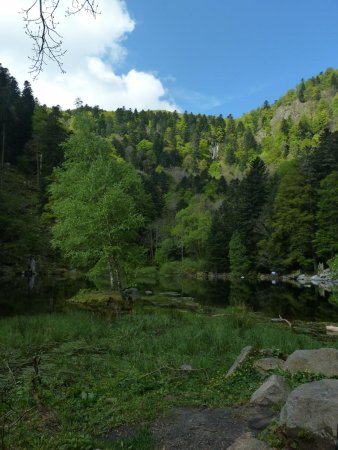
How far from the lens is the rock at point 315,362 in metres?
7.15

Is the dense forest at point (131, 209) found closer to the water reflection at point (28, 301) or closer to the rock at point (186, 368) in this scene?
the water reflection at point (28, 301)

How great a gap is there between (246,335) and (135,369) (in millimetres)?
4875

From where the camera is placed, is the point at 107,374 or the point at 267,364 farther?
the point at 107,374

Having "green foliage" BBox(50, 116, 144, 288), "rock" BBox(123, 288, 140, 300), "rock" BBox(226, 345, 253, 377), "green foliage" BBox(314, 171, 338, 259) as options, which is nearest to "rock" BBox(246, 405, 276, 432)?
"rock" BBox(226, 345, 253, 377)

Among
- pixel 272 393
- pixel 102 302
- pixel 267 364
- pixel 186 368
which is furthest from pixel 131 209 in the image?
pixel 272 393

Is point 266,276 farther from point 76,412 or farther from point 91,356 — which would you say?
point 76,412

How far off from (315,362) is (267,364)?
0.94 m

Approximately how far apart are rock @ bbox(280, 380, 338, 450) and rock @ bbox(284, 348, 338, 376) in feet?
9.60

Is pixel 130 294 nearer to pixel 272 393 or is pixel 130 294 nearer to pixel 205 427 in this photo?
pixel 272 393

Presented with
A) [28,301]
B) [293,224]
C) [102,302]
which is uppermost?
[293,224]

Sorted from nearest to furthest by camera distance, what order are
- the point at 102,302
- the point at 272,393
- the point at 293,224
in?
the point at 272,393 → the point at 102,302 → the point at 293,224

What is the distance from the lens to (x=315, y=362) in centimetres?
735

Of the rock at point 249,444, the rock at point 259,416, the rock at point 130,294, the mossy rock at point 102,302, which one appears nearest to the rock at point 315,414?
→ the rock at point 249,444

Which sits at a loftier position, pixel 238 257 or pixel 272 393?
pixel 238 257
